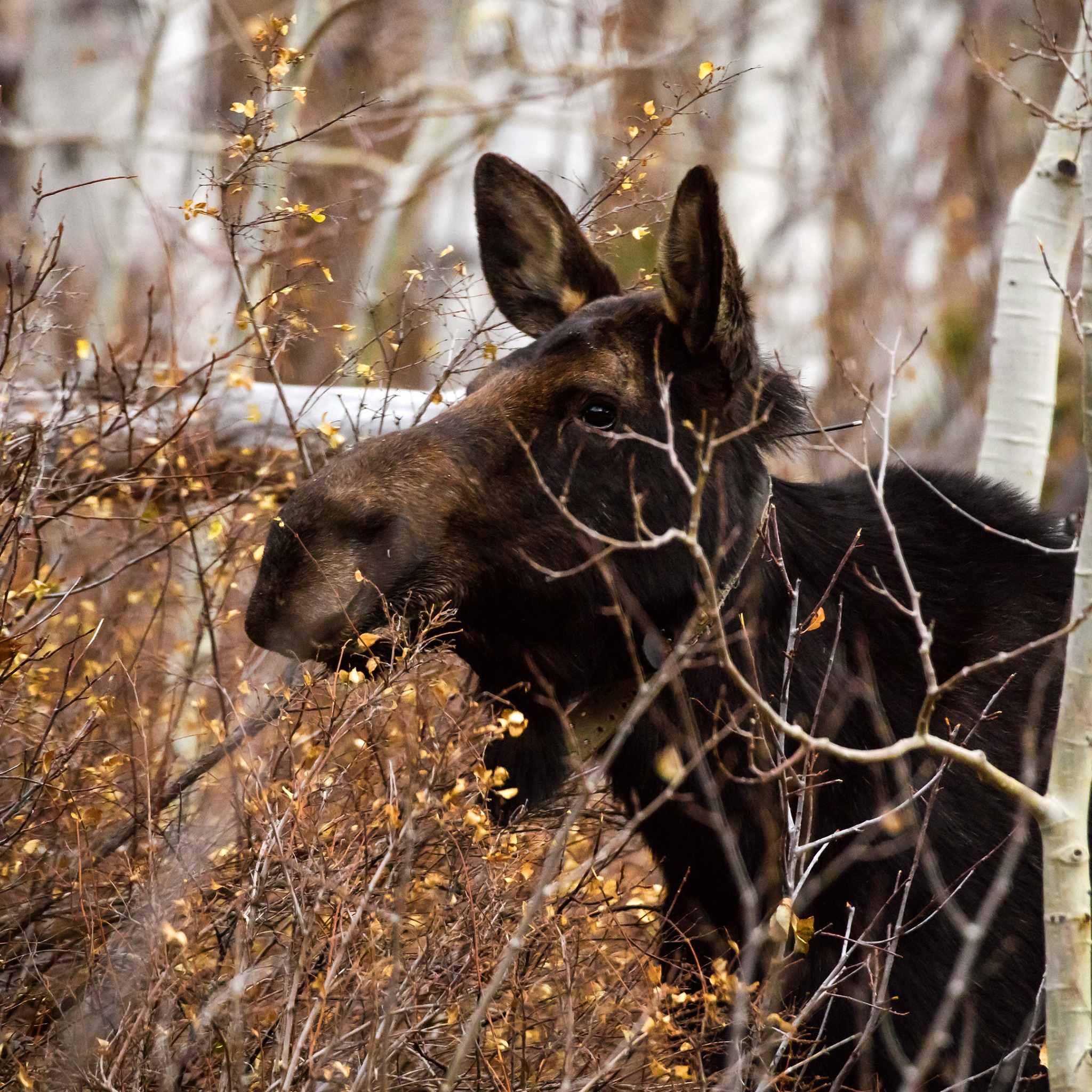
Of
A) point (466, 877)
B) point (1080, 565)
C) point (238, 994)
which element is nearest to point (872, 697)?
point (1080, 565)

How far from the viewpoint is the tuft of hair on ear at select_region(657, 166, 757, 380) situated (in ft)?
11.5

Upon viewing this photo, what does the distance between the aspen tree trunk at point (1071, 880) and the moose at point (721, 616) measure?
15.9 inches

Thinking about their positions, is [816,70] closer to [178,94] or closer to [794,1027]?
[178,94]

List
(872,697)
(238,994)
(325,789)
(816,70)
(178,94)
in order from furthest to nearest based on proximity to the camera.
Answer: (816,70), (178,94), (872,697), (325,789), (238,994)

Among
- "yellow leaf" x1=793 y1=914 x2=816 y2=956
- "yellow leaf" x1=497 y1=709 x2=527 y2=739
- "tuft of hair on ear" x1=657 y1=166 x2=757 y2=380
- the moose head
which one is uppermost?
"tuft of hair on ear" x1=657 y1=166 x2=757 y2=380

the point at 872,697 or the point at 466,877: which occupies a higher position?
the point at 872,697

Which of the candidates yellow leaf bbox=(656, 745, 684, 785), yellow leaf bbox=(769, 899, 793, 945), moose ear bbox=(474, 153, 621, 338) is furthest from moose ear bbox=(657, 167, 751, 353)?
yellow leaf bbox=(769, 899, 793, 945)

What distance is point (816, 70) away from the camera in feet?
57.0

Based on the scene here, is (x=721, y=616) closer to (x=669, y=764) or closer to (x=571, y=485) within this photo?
(x=669, y=764)

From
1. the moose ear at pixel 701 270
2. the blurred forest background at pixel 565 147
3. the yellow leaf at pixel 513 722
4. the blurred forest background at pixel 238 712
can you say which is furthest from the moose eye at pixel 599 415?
the blurred forest background at pixel 565 147

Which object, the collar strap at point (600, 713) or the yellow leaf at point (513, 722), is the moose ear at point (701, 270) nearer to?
the collar strap at point (600, 713)

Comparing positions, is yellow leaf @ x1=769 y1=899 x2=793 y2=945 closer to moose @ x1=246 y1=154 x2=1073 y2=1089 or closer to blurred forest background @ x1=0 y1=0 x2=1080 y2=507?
moose @ x1=246 y1=154 x2=1073 y2=1089

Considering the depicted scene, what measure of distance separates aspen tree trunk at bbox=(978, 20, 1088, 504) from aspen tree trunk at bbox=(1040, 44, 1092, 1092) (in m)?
2.71

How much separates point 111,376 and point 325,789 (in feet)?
8.76
